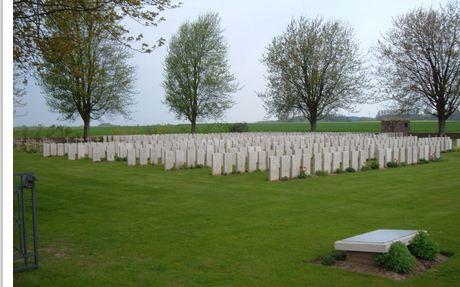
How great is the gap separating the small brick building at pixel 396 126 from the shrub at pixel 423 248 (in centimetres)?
3461

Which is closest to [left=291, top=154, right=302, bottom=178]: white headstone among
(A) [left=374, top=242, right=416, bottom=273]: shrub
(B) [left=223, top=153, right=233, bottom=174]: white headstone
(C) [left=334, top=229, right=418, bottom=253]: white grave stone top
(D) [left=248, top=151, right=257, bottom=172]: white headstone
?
(D) [left=248, top=151, right=257, bottom=172]: white headstone

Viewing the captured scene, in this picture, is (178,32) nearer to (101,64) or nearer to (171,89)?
(171,89)

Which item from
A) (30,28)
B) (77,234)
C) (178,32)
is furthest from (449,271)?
(178,32)

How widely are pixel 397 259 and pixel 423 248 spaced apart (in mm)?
654

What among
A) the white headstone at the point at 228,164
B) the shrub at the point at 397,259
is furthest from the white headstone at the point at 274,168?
the shrub at the point at 397,259

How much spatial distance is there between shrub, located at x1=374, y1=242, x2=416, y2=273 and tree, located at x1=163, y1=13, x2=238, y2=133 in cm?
3947

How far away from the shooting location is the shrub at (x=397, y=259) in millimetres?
5855

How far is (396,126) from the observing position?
40.5 metres

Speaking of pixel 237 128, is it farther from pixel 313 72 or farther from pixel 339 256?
pixel 339 256

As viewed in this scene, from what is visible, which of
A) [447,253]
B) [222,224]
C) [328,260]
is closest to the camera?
[328,260]

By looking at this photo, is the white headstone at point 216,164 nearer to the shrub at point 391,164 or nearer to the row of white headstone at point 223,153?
the row of white headstone at point 223,153

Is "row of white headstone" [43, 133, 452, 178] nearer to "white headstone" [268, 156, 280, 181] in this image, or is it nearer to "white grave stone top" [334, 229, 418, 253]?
"white headstone" [268, 156, 280, 181]

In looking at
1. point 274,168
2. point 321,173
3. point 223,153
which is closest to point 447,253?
point 274,168

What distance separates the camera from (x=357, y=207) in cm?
1045
